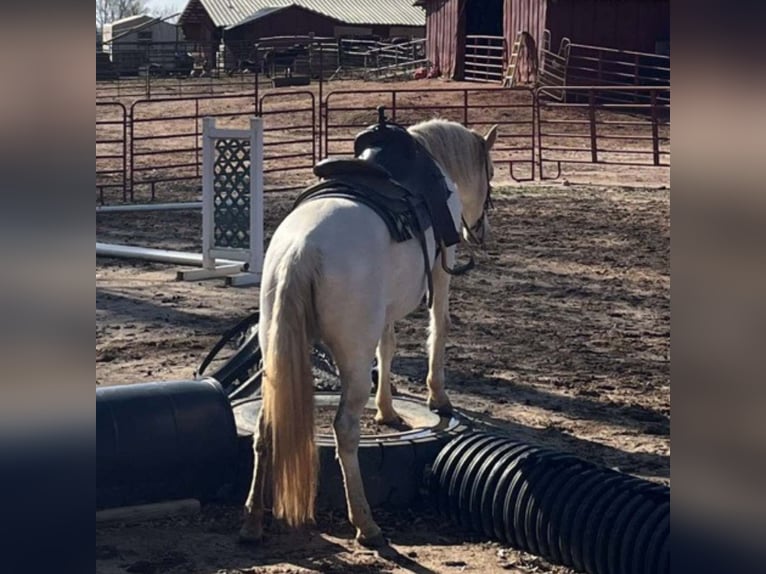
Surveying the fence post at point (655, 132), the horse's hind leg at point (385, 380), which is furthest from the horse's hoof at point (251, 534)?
the fence post at point (655, 132)

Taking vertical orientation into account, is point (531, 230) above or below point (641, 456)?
above

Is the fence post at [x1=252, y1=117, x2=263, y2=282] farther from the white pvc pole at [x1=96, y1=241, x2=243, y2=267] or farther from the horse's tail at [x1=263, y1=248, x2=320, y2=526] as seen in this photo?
the horse's tail at [x1=263, y1=248, x2=320, y2=526]

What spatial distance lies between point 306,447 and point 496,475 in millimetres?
802

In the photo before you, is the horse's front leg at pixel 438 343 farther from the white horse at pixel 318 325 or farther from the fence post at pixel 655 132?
the fence post at pixel 655 132

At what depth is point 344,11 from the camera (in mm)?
49750

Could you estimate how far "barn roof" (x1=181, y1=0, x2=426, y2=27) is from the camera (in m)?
48.6

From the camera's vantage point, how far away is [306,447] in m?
3.83

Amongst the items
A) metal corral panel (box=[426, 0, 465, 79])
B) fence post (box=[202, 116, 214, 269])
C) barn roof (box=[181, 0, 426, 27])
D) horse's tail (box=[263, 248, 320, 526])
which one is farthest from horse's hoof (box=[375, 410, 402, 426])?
barn roof (box=[181, 0, 426, 27])

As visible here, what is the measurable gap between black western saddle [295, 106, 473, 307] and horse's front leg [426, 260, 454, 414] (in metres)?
0.45

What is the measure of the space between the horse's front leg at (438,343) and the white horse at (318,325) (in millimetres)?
844
